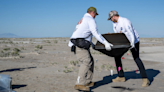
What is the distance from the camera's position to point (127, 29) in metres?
5.25

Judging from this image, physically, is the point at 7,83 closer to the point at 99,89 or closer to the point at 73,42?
the point at 73,42

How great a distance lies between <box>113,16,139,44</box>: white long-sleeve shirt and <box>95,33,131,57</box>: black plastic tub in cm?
14

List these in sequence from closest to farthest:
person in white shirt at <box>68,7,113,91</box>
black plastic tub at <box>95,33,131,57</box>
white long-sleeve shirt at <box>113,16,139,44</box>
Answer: person in white shirt at <box>68,7,113,91</box>
black plastic tub at <box>95,33,131,57</box>
white long-sleeve shirt at <box>113,16,139,44</box>

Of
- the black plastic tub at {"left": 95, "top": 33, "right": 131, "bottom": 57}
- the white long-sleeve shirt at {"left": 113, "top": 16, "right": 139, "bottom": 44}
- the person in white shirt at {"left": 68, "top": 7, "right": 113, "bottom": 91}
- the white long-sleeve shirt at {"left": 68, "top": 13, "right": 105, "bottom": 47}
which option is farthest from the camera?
the white long-sleeve shirt at {"left": 113, "top": 16, "right": 139, "bottom": 44}

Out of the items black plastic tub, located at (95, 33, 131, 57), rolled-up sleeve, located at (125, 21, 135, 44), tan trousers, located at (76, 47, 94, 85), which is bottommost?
tan trousers, located at (76, 47, 94, 85)

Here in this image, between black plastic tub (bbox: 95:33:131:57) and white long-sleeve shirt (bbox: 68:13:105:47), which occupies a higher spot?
white long-sleeve shirt (bbox: 68:13:105:47)

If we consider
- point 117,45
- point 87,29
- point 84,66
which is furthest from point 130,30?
point 84,66

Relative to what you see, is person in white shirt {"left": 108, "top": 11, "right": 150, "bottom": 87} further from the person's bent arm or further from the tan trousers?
the tan trousers

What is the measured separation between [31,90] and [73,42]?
5.28ft

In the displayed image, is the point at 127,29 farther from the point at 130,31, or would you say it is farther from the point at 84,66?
the point at 84,66

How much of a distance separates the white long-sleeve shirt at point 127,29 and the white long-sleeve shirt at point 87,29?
33.3 inches

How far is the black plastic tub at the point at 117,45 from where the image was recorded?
5.07 metres

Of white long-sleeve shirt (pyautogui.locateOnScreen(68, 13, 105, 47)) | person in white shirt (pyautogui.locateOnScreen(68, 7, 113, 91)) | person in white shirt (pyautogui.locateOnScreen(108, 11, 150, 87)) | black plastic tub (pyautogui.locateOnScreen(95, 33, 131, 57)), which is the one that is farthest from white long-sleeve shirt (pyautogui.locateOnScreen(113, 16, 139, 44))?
white long-sleeve shirt (pyautogui.locateOnScreen(68, 13, 105, 47))

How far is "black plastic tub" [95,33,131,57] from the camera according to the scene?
507 centimetres
